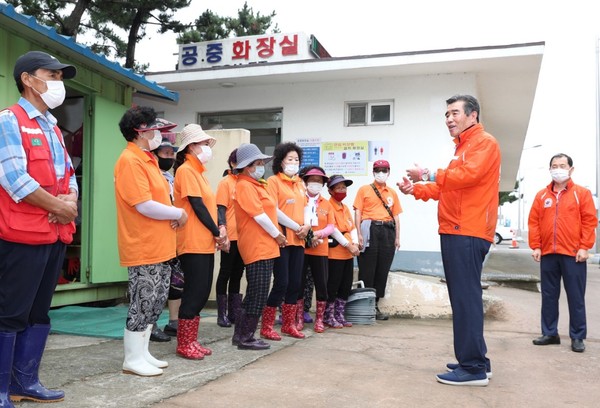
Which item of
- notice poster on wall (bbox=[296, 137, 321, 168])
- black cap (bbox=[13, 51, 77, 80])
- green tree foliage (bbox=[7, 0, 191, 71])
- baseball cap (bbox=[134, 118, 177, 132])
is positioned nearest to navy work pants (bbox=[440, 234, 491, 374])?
baseball cap (bbox=[134, 118, 177, 132])

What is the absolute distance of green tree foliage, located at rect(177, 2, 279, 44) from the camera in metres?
18.1

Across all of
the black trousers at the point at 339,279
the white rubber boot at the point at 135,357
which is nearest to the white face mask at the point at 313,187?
the black trousers at the point at 339,279

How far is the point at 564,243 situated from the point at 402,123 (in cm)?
414

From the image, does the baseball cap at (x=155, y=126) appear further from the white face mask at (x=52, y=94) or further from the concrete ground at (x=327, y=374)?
the concrete ground at (x=327, y=374)

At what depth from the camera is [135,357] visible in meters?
3.83

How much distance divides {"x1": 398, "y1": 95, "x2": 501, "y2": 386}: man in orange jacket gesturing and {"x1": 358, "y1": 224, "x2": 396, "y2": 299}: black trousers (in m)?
2.92

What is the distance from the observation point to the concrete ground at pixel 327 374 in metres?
3.42

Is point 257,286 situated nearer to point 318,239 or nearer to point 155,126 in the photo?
point 318,239

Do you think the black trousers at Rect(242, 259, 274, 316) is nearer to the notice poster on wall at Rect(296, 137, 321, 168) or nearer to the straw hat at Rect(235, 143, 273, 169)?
the straw hat at Rect(235, 143, 273, 169)

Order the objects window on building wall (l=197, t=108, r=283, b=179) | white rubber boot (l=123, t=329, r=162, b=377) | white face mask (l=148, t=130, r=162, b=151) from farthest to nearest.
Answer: window on building wall (l=197, t=108, r=283, b=179), white face mask (l=148, t=130, r=162, b=151), white rubber boot (l=123, t=329, r=162, b=377)

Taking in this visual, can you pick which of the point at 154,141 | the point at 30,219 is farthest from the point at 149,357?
the point at 154,141

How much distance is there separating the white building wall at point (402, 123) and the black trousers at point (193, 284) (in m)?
5.35

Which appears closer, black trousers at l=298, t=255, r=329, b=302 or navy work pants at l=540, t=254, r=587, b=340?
navy work pants at l=540, t=254, r=587, b=340

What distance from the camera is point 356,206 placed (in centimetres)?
723
